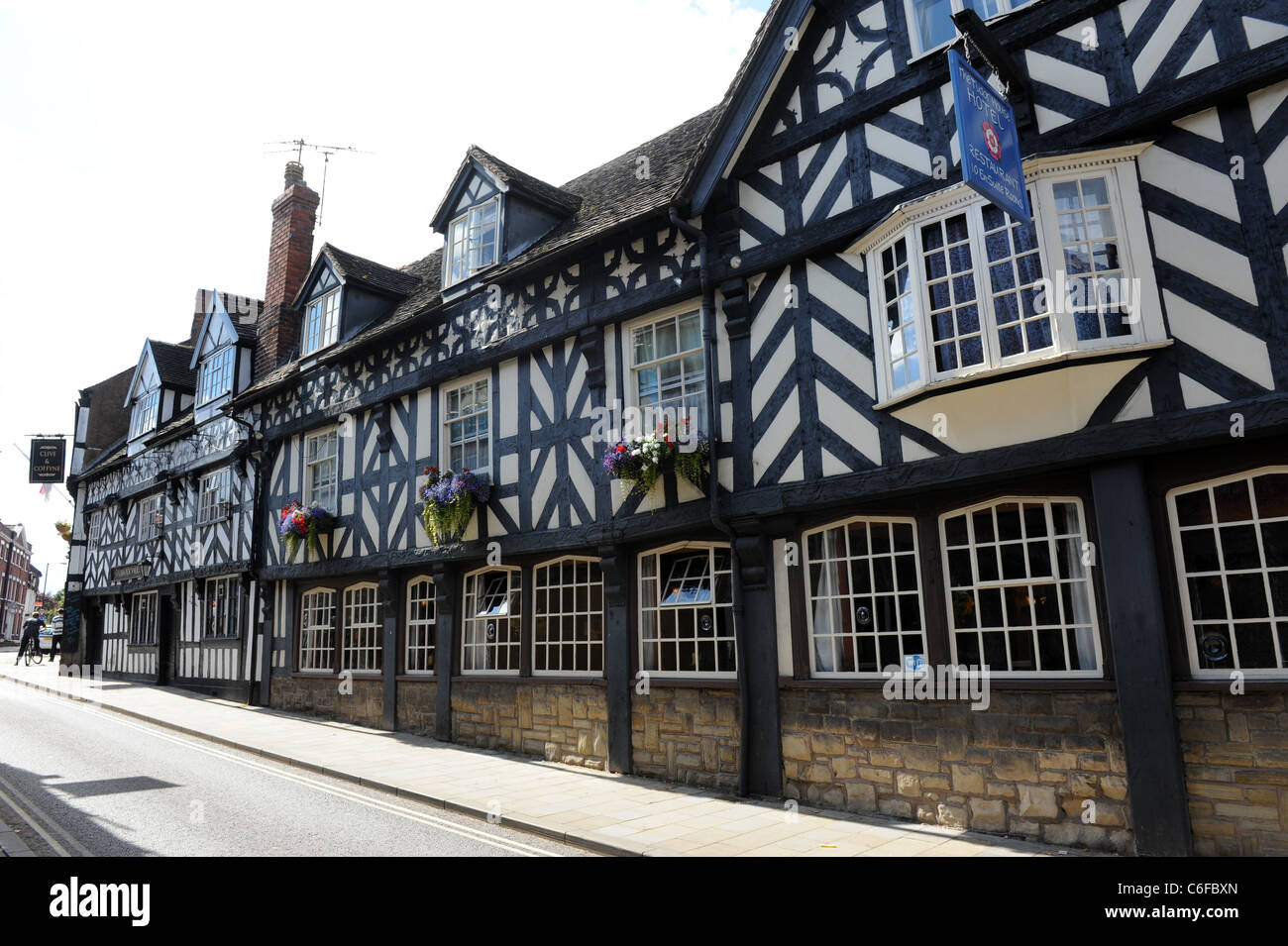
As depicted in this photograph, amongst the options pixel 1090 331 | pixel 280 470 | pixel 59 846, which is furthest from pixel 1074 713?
pixel 280 470

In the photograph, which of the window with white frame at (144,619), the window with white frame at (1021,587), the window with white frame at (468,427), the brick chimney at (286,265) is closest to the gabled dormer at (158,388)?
the window with white frame at (144,619)

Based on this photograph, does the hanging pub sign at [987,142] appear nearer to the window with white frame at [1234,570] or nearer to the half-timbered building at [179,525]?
the window with white frame at [1234,570]

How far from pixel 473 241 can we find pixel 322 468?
5.86m

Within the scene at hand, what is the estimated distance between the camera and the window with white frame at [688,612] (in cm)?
908

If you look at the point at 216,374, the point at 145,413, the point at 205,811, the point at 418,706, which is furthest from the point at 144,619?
the point at 205,811

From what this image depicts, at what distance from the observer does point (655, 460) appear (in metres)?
9.09

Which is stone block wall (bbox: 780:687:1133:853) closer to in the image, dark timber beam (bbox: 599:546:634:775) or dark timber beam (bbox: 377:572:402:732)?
dark timber beam (bbox: 599:546:634:775)

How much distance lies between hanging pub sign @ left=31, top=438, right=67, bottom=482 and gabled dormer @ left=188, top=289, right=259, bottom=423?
9095 mm

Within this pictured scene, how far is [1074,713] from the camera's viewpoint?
6.34m

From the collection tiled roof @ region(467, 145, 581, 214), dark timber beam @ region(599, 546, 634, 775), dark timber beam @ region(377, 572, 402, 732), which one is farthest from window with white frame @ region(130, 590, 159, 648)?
dark timber beam @ region(599, 546, 634, 775)

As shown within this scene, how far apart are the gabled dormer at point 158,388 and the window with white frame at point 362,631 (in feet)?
42.0

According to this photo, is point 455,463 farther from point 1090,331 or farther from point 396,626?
point 1090,331

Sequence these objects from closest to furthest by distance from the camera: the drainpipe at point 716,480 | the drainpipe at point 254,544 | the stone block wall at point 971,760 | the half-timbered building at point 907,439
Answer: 1. the half-timbered building at point 907,439
2. the stone block wall at point 971,760
3. the drainpipe at point 716,480
4. the drainpipe at point 254,544

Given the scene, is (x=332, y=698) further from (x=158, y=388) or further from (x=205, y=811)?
(x=158, y=388)
